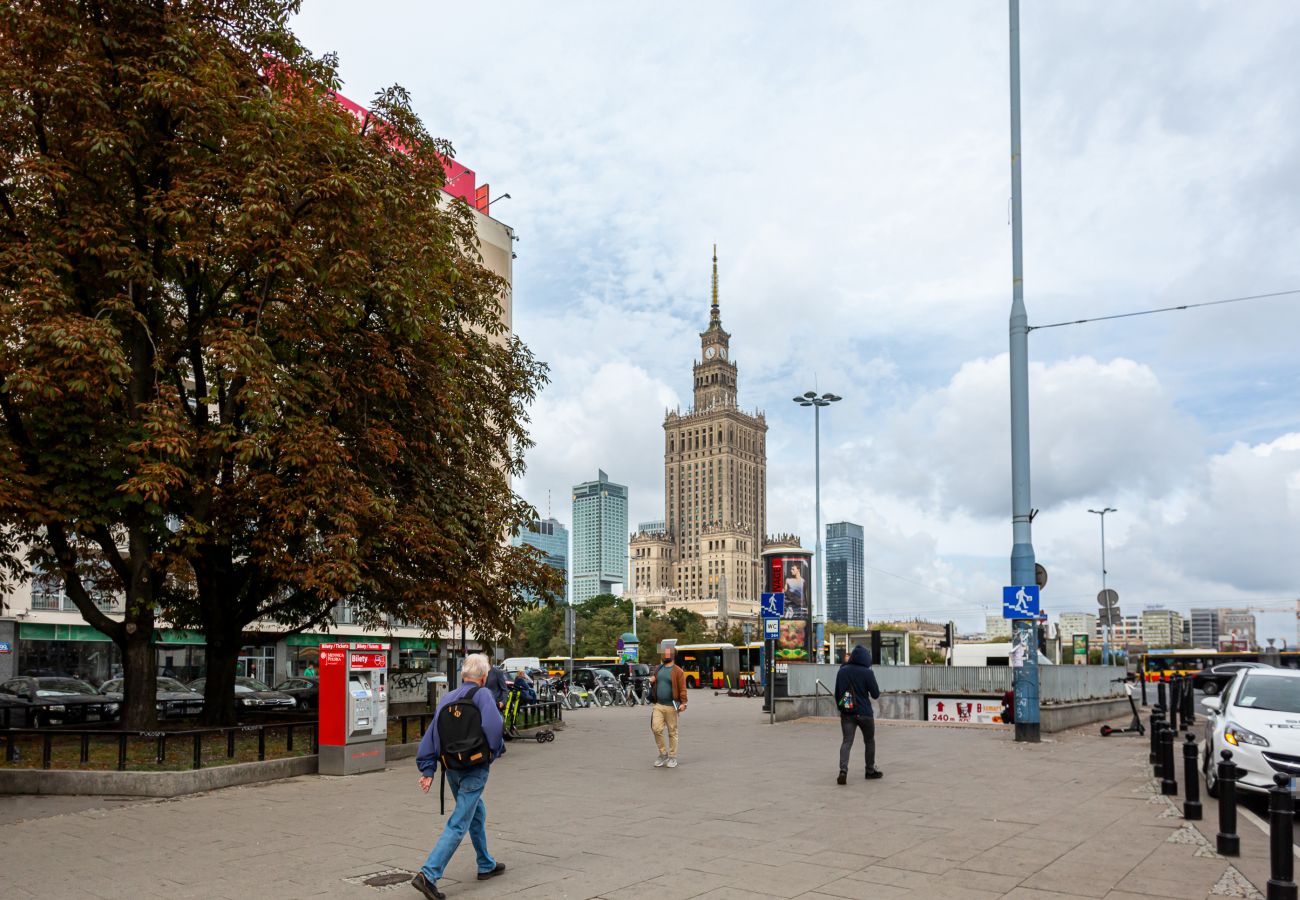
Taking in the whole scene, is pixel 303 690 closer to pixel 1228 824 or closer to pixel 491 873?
pixel 491 873

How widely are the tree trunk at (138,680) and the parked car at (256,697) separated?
5.67 m

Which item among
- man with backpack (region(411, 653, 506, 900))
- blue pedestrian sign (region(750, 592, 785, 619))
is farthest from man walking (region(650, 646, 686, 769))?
blue pedestrian sign (region(750, 592, 785, 619))

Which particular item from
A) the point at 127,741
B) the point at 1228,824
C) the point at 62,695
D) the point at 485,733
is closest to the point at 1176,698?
the point at 1228,824

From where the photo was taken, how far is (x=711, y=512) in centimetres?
19062

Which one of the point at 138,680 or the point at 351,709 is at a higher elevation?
the point at 138,680

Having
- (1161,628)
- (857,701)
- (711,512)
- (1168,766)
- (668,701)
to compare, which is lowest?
(1161,628)

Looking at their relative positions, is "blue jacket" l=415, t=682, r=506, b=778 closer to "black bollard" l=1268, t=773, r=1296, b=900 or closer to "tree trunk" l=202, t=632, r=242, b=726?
"black bollard" l=1268, t=773, r=1296, b=900

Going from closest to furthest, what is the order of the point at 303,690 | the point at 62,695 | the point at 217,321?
the point at 217,321 → the point at 62,695 → the point at 303,690

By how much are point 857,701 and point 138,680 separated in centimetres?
1152

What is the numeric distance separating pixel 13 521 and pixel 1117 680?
1298 inches

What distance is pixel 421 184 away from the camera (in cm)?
1881

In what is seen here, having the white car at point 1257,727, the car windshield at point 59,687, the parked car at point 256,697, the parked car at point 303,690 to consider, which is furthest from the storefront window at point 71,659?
the white car at point 1257,727

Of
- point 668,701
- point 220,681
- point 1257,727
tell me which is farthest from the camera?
point 220,681

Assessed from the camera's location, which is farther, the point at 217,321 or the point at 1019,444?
the point at 1019,444
